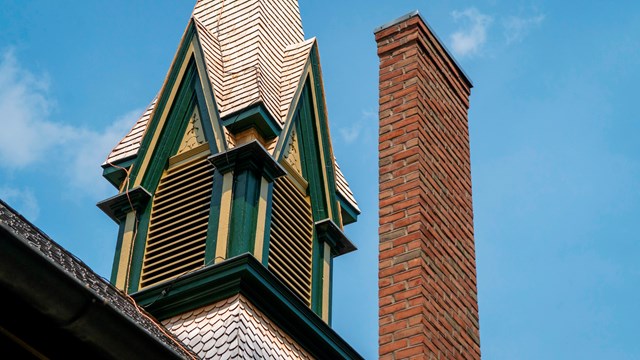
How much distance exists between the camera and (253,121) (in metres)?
18.4

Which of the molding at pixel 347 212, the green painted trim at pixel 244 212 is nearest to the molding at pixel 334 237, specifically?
the molding at pixel 347 212

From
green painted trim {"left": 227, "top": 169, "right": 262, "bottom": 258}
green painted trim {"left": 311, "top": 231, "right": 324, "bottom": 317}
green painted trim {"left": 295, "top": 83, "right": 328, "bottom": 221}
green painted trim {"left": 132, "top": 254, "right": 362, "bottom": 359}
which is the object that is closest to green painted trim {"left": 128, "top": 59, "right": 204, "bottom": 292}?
green painted trim {"left": 132, "top": 254, "right": 362, "bottom": 359}

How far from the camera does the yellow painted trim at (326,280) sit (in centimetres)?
1814

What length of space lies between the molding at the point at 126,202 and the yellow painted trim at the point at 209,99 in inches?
50.5

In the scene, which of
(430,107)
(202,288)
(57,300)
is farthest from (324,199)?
(57,300)

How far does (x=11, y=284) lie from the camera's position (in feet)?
21.5

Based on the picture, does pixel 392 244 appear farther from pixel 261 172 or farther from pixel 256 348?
pixel 261 172

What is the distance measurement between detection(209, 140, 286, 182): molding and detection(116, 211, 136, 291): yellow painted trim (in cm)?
149

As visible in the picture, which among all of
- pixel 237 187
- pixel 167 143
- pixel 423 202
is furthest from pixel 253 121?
pixel 423 202

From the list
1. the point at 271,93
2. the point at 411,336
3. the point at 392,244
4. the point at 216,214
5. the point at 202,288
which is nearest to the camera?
the point at 411,336

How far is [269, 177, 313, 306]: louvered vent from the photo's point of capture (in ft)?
57.7

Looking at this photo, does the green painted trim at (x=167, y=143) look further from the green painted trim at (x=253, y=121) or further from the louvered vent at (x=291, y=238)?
the louvered vent at (x=291, y=238)

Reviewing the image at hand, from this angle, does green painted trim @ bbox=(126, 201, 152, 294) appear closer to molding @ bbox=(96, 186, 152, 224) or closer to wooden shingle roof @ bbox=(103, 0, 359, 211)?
molding @ bbox=(96, 186, 152, 224)

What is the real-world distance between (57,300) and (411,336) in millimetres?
4457
